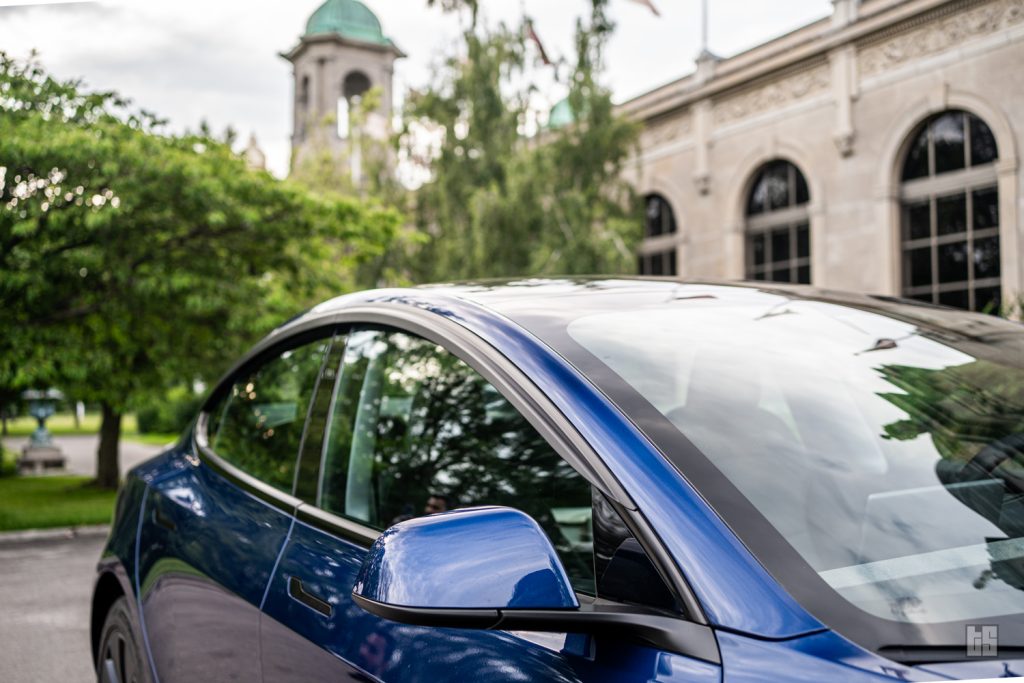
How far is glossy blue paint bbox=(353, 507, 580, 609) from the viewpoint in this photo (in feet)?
4.13

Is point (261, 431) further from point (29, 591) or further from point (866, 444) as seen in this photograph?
point (29, 591)

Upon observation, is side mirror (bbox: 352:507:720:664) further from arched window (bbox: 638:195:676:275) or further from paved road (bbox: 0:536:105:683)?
arched window (bbox: 638:195:676:275)

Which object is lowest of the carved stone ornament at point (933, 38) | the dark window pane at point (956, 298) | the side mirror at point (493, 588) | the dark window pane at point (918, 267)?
the side mirror at point (493, 588)

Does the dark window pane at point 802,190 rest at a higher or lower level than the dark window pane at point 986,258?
higher

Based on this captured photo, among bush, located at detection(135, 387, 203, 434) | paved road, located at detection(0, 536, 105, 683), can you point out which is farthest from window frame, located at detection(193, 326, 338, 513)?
bush, located at detection(135, 387, 203, 434)

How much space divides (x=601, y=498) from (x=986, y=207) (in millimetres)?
19084

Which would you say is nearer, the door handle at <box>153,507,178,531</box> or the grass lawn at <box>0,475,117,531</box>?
the door handle at <box>153,507,178,531</box>

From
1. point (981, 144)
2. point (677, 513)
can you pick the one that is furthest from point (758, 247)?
point (677, 513)

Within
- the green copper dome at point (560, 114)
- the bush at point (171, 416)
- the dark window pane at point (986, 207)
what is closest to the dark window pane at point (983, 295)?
the dark window pane at point (986, 207)

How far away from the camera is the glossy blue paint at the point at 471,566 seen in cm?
126

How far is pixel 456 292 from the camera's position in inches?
84.5

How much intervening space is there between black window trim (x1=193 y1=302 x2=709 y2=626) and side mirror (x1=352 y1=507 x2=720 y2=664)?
0.08m

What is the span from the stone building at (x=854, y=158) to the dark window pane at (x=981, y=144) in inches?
1.3

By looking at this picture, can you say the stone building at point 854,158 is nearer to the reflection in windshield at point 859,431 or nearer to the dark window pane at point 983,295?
the dark window pane at point 983,295
